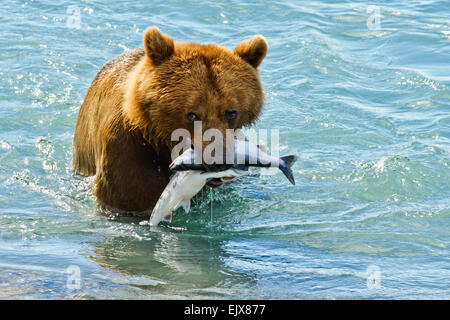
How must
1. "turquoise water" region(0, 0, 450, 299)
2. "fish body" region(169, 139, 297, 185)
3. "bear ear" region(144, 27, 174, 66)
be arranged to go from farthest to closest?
"bear ear" region(144, 27, 174, 66)
"fish body" region(169, 139, 297, 185)
"turquoise water" region(0, 0, 450, 299)

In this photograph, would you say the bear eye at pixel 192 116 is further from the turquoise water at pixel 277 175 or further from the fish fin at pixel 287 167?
the turquoise water at pixel 277 175

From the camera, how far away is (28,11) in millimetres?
13688

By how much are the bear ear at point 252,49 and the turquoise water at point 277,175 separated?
1.48 metres

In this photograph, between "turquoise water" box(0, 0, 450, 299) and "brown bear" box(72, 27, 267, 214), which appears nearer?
"turquoise water" box(0, 0, 450, 299)

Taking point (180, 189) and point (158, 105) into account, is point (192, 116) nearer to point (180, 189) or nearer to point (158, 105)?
point (158, 105)

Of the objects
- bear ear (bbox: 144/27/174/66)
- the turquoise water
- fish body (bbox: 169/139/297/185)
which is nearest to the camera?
the turquoise water

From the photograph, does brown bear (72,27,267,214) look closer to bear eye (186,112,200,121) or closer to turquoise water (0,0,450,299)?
bear eye (186,112,200,121)

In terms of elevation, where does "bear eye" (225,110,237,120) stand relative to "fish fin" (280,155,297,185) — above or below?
above

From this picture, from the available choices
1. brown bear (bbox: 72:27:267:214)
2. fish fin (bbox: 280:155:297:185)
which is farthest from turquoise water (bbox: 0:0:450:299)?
fish fin (bbox: 280:155:297:185)

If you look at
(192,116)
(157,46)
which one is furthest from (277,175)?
(157,46)

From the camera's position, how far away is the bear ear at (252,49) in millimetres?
6270

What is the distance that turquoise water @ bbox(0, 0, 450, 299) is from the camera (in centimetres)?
546

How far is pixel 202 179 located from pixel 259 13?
8550 mm

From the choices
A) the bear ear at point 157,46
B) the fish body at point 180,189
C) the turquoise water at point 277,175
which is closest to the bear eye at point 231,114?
the fish body at point 180,189
